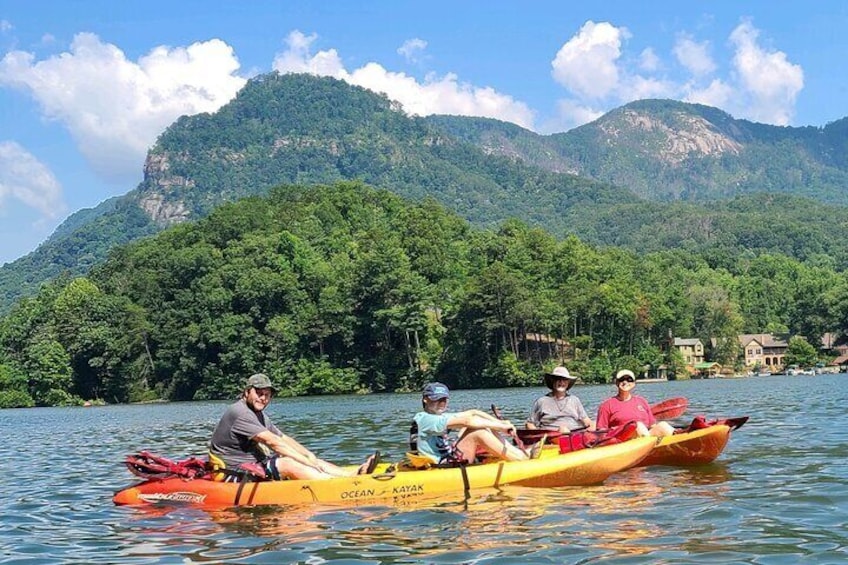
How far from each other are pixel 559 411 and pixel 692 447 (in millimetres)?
2500

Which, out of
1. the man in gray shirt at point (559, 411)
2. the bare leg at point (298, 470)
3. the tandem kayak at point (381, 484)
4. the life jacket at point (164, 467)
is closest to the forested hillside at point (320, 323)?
the man in gray shirt at point (559, 411)

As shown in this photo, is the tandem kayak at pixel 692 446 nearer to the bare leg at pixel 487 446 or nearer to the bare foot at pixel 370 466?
the bare leg at pixel 487 446

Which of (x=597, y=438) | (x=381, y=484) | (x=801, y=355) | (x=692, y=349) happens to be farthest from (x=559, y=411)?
(x=692, y=349)

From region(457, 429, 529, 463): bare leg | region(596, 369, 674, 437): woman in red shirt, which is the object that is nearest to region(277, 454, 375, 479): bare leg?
region(457, 429, 529, 463): bare leg

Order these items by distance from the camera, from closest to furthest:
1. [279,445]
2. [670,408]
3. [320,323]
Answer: [279,445] < [670,408] < [320,323]

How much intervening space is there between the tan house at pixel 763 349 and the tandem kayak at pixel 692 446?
120709 mm

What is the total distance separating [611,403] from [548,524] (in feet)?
20.7

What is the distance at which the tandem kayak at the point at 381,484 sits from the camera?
47.1 ft

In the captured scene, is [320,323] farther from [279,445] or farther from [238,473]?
[279,445]

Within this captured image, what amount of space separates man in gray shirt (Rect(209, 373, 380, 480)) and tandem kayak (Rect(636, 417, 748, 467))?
5.59 m

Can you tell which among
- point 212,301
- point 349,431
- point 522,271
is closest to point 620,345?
point 522,271

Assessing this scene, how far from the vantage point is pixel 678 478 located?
1627 centimetres

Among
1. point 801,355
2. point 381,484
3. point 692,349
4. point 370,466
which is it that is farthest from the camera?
point 692,349

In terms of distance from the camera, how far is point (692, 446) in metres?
17.4
